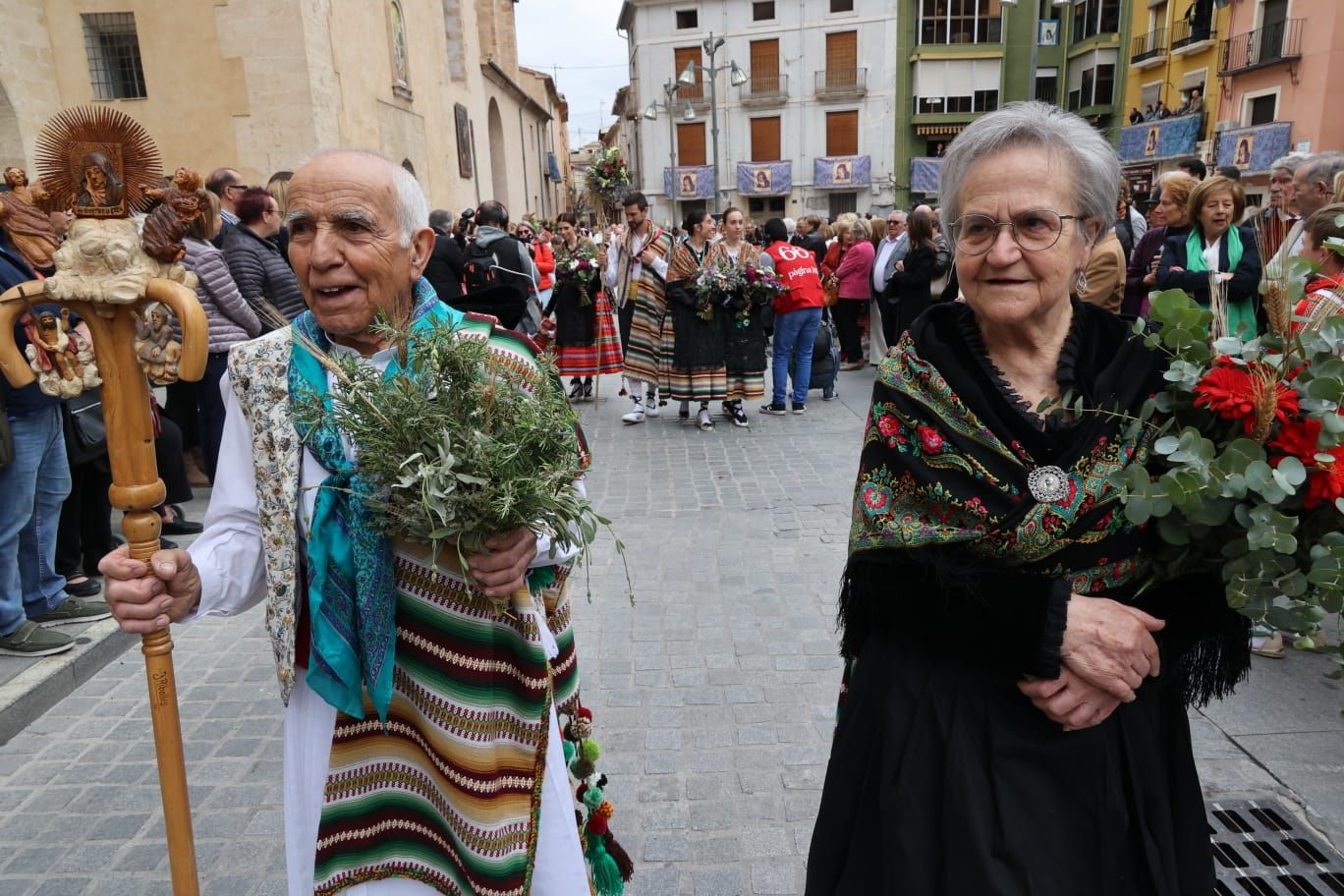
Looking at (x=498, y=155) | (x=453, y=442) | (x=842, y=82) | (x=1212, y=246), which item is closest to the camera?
(x=453, y=442)

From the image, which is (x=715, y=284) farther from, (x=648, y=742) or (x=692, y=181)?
(x=692, y=181)

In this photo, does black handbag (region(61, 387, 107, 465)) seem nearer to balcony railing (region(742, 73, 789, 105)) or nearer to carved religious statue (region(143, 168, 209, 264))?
carved religious statue (region(143, 168, 209, 264))

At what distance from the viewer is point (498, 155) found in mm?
37656

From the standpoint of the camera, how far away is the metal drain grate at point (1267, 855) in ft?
8.70

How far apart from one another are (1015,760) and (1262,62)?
32.6m

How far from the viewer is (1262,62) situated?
2659 centimetres

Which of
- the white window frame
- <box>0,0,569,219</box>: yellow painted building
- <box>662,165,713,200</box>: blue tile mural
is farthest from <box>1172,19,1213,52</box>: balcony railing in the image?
<box>0,0,569,219</box>: yellow painted building

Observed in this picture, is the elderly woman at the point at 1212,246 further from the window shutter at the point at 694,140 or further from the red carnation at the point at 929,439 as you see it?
the window shutter at the point at 694,140

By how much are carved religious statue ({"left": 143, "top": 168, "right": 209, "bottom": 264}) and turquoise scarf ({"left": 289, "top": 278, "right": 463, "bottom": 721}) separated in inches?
14.2

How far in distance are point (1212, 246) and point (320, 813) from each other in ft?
19.7

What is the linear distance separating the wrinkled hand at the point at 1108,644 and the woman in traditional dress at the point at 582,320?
29.1 feet

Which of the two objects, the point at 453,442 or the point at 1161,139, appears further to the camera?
the point at 1161,139

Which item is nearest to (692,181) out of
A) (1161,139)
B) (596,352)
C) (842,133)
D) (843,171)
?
(843,171)

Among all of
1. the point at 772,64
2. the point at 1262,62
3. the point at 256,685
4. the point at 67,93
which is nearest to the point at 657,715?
the point at 256,685
